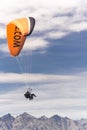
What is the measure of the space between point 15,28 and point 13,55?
5.41 m

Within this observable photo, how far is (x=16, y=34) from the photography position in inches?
2532

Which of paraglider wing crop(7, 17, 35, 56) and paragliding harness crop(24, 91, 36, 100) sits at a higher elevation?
paraglider wing crop(7, 17, 35, 56)

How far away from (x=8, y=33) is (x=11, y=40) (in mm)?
1444

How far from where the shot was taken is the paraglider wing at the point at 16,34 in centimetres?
6425

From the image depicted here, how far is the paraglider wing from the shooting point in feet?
211

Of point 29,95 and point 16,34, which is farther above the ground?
point 16,34

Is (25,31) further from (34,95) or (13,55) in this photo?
(34,95)

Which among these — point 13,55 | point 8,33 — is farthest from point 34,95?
point 8,33

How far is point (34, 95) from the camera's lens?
2552 inches

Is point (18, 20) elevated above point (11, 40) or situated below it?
above

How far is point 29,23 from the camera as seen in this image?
6775 centimetres

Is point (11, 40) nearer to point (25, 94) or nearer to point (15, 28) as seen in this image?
point (15, 28)

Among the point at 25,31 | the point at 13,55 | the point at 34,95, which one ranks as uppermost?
the point at 25,31

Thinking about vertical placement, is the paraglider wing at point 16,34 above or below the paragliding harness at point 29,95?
above
